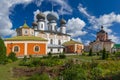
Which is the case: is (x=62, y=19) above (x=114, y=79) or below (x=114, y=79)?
above

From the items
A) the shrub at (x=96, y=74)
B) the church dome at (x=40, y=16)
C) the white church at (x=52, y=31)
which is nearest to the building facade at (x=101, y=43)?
the white church at (x=52, y=31)

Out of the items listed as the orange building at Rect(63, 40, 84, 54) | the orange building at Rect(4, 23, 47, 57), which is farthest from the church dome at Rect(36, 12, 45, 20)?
the orange building at Rect(4, 23, 47, 57)

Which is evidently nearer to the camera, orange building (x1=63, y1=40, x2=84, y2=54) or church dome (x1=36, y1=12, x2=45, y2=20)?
orange building (x1=63, y1=40, x2=84, y2=54)

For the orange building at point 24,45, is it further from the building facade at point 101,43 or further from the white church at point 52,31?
the building facade at point 101,43

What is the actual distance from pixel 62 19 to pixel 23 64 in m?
42.4

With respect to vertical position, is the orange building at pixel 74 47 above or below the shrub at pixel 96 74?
above

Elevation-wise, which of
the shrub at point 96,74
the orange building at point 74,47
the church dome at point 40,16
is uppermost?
the church dome at point 40,16

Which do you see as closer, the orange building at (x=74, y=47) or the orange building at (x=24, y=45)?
the orange building at (x=24, y=45)

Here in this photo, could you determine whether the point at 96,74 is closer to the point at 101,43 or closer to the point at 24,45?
the point at 24,45

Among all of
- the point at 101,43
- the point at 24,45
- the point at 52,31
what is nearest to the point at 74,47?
the point at 52,31

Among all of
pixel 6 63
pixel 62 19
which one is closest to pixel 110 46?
pixel 62 19

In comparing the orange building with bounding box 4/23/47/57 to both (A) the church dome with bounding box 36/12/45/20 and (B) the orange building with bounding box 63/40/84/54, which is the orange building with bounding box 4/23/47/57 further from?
(A) the church dome with bounding box 36/12/45/20

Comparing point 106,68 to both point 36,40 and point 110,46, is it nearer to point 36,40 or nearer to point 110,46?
point 36,40

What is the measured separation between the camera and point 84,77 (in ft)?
56.7
